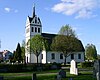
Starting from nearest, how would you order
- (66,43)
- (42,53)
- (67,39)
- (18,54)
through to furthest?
(67,39), (66,43), (18,54), (42,53)

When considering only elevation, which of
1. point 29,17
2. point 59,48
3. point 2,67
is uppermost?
point 29,17

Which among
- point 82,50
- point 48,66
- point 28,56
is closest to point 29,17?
point 28,56

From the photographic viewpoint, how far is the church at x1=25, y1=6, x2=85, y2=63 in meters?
79.4

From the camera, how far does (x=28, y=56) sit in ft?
266

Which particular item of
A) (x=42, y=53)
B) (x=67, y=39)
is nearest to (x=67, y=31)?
(x=67, y=39)

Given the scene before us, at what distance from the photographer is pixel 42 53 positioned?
264 ft

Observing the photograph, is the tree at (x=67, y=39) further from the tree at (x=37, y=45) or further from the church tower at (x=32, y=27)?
the church tower at (x=32, y=27)

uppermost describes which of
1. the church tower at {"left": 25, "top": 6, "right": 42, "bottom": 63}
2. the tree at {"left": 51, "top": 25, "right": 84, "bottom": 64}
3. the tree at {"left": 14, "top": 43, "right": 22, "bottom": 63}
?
the church tower at {"left": 25, "top": 6, "right": 42, "bottom": 63}

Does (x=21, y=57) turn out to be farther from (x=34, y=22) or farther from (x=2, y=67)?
(x=2, y=67)

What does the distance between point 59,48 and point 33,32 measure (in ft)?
76.3

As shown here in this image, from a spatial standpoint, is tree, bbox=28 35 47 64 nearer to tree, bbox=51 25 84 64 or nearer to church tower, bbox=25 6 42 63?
tree, bbox=51 25 84 64

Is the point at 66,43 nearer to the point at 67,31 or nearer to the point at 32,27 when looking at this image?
the point at 67,31

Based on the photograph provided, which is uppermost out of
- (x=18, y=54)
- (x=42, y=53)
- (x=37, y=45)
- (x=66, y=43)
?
(x=66, y=43)

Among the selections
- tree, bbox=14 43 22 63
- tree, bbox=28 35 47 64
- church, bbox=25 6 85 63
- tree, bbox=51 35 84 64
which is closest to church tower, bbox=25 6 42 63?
church, bbox=25 6 85 63
